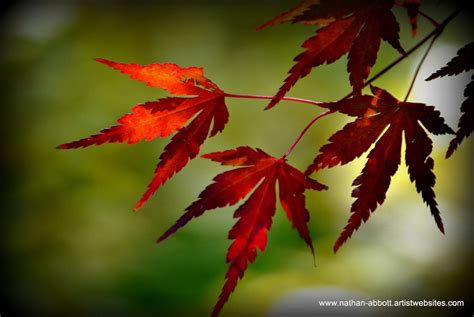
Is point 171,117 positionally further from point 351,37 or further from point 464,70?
point 464,70

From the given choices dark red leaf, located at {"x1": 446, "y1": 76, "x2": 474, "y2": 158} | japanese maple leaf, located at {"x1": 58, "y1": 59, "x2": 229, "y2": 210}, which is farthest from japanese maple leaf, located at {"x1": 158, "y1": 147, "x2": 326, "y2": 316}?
dark red leaf, located at {"x1": 446, "y1": 76, "x2": 474, "y2": 158}

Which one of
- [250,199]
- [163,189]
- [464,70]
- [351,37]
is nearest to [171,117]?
[250,199]

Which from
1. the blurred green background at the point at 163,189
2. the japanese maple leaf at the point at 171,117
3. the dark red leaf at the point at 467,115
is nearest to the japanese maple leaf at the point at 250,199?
the japanese maple leaf at the point at 171,117

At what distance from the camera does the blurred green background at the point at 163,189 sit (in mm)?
2688

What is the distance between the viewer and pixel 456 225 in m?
2.77

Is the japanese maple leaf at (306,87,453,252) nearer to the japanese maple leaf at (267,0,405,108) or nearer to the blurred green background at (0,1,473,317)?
the japanese maple leaf at (267,0,405,108)

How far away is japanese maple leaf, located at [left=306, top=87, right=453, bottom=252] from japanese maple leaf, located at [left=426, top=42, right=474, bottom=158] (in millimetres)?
Result: 50

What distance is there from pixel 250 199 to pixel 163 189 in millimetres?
2334

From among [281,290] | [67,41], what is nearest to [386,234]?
[281,290]

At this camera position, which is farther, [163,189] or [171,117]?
[163,189]

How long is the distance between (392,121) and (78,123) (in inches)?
112

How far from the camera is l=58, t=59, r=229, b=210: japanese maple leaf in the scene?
540 millimetres

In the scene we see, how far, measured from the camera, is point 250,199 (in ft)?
1.85

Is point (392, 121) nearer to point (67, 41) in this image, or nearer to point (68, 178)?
point (68, 178)
